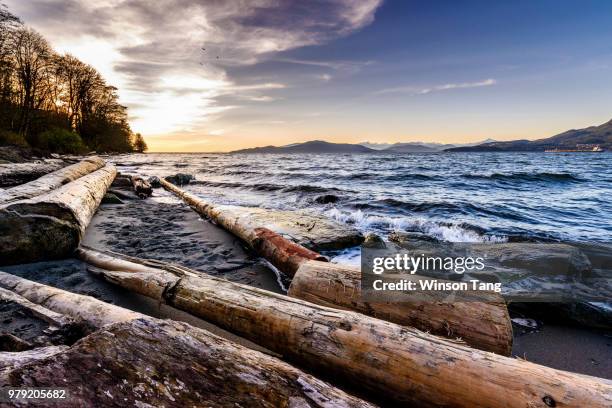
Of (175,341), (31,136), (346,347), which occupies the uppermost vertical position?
(31,136)

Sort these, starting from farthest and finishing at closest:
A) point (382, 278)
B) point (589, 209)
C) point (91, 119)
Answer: point (91, 119), point (589, 209), point (382, 278)

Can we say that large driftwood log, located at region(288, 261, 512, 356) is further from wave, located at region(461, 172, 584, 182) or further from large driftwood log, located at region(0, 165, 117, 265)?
wave, located at region(461, 172, 584, 182)

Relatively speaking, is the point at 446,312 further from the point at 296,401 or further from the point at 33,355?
the point at 33,355

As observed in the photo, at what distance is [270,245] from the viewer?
479 centimetres

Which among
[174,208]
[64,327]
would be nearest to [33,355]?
[64,327]

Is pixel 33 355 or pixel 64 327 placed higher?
pixel 33 355

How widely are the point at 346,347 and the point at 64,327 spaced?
6.38 ft

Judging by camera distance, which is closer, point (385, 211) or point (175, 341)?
point (175, 341)

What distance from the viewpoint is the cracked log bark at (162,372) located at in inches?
49.4

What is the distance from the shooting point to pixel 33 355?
1.40 m

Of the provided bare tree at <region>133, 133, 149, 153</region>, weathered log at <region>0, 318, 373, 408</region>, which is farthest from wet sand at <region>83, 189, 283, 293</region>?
bare tree at <region>133, 133, 149, 153</region>

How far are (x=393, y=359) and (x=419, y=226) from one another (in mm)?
6956

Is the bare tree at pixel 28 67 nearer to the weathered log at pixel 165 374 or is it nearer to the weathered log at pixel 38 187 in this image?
the weathered log at pixel 38 187

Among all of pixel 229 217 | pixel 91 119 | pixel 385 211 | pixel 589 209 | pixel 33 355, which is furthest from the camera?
pixel 91 119
